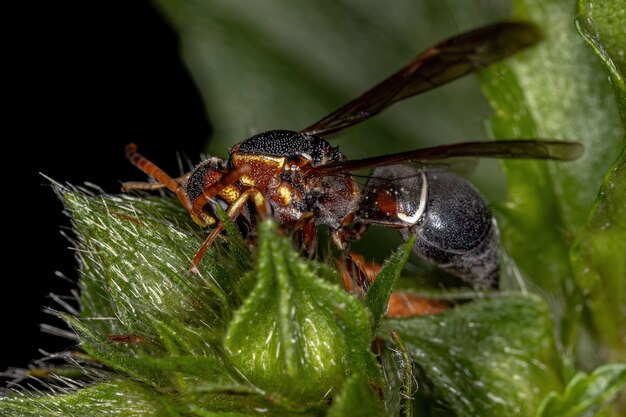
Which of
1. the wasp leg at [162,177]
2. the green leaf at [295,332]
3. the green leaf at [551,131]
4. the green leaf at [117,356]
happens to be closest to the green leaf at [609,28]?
the green leaf at [551,131]

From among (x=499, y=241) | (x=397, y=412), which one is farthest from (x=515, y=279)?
(x=397, y=412)

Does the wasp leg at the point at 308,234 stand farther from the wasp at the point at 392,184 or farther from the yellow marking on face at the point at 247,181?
the yellow marking on face at the point at 247,181

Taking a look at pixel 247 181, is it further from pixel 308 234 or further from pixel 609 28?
pixel 609 28

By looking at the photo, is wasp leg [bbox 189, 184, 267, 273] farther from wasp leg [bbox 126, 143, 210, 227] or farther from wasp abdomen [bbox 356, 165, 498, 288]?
wasp abdomen [bbox 356, 165, 498, 288]

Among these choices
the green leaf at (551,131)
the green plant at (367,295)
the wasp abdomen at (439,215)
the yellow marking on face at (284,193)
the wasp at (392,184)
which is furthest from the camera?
the green leaf at (551,131)

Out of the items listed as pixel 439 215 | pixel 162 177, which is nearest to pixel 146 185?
pixel 162 177
